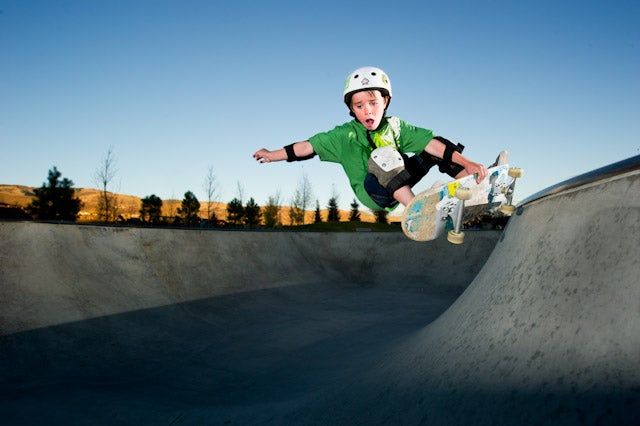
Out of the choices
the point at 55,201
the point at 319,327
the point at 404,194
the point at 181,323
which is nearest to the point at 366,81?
the point at 404,194

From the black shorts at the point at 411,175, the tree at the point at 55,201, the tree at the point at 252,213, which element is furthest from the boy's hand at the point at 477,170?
the tree at the point at 252,213

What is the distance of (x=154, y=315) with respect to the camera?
14.6 ft

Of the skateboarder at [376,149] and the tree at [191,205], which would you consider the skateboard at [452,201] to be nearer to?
the skateboarder at [376,149]

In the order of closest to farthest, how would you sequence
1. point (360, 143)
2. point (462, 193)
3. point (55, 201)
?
point (462, 193) < point (360, 143) < point (55, 201)

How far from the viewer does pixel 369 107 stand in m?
3.88

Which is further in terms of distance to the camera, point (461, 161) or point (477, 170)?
point (461, 161)

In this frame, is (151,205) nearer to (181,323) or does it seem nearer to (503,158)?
(181,323)

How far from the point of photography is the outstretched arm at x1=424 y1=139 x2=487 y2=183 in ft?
11.0

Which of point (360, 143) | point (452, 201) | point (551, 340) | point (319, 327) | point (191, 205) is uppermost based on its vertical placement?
point (191, 205)

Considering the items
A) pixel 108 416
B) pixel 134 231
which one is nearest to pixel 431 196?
pixel 108 416

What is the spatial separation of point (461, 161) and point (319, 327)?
8.71 feet


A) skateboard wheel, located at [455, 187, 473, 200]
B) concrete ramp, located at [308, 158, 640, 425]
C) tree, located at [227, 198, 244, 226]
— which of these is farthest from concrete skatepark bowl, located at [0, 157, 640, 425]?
tree, located at [227, 198, 244, 226]

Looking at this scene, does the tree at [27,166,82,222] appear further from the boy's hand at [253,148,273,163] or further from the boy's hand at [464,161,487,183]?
the boy's hand at [464,161,487,183]

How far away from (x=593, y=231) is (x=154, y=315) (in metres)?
4.58
